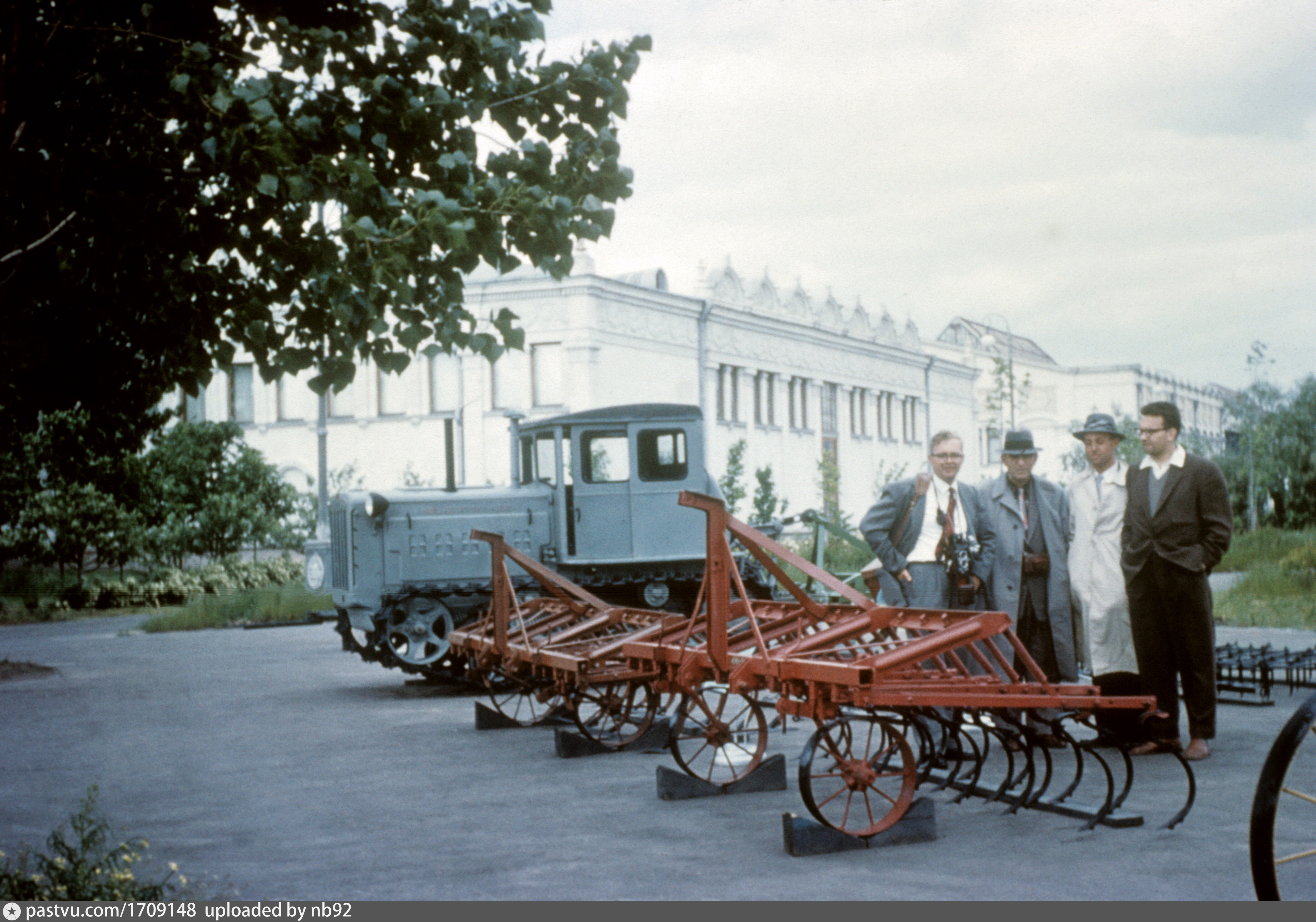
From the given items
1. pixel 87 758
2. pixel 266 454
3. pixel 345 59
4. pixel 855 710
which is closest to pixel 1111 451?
pixel 855 710

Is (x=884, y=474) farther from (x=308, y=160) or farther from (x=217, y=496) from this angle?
(x=308, y=160)

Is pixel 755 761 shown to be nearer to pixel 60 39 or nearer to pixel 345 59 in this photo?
pixel 345 59

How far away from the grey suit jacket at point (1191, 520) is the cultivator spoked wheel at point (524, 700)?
12.3 ft

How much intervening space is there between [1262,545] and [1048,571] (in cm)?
1674

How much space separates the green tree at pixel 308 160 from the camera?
569cm

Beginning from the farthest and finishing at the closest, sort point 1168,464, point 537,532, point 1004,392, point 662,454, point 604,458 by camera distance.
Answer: point 1004,392 < point 662,454 < point 604,458 < point 537,532 < point 1168,464

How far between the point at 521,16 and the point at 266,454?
27.8 meters

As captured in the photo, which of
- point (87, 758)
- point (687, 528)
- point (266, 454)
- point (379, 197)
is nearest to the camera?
point (379, 197)

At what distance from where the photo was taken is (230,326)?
6.86 meters

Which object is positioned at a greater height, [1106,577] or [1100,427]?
[1100,427]

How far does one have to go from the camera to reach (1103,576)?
8.57m

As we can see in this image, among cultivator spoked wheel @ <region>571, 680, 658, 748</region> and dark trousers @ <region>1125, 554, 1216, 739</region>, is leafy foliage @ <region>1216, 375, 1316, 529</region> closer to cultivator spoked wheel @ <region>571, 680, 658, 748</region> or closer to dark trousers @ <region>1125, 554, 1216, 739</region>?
dark trousers @ <region>1125, 554, 1216, 739</region>

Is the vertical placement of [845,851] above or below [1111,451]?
below

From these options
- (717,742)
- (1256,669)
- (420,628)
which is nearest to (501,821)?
(717,742)
